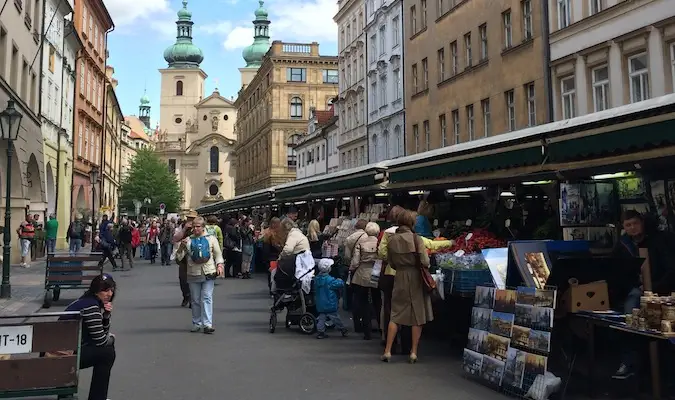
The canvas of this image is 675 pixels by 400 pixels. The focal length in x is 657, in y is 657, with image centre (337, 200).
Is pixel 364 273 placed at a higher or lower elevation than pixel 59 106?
lower

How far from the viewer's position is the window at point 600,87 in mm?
20188

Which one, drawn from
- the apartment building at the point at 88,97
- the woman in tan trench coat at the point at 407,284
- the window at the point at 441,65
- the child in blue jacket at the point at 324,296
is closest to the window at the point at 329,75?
the apartment building at the point at 88,97

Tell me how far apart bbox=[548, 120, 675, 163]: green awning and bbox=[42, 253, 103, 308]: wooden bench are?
384 inches

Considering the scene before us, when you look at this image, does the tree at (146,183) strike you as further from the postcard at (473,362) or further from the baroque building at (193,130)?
the postcard at (473,362)

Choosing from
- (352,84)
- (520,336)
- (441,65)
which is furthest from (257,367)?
(352,84)

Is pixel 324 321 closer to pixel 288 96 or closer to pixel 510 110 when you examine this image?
pixel 510 110

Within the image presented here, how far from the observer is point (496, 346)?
720 cm

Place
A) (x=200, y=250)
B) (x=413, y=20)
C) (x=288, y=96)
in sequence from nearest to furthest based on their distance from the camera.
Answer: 1. (x=200, y=250)
2. (x=413, y=20)
3. (x=288, y=96)

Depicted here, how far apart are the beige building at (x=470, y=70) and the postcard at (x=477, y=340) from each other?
1665 cm

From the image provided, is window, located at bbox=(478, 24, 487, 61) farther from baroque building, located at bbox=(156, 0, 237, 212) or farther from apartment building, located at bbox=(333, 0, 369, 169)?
baroque building, located at bbox=(156, 0, 237, 212)

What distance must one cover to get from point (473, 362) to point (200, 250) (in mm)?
5180

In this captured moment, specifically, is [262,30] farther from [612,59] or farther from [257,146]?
[612,59]

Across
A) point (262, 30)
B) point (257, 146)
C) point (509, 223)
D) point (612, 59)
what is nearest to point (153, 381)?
point (509, 223)

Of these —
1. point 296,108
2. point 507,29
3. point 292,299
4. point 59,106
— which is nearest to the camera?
point 292,299
